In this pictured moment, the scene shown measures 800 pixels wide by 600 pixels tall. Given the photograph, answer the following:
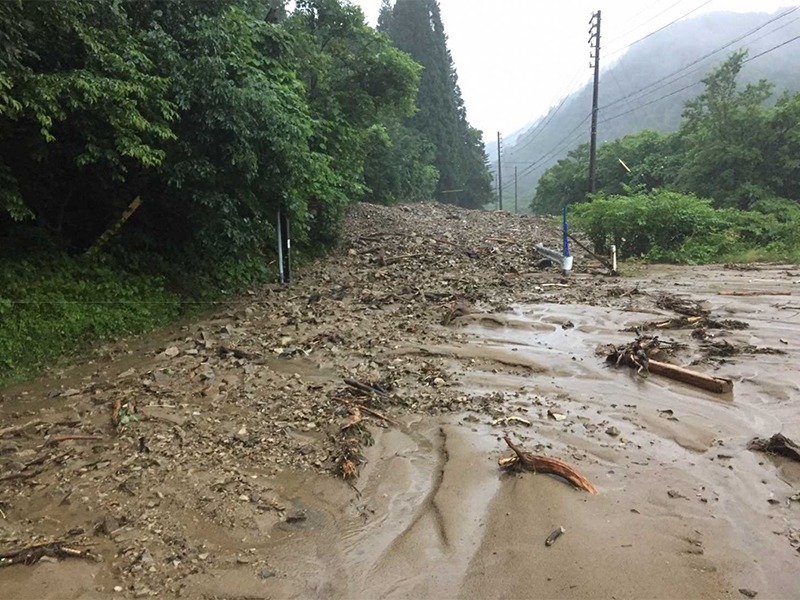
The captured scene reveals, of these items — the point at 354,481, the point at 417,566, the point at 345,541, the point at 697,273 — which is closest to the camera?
the point at 417,566

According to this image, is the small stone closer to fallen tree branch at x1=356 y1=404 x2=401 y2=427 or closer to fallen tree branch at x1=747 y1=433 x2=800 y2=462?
fallen tree branch at x1=356 y1=404 x2=401 y2=427

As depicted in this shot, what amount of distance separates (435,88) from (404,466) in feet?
140

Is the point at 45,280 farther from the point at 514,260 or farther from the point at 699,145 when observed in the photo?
the point at 699,145

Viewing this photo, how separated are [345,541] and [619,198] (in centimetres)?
1556

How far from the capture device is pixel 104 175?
8.24 m

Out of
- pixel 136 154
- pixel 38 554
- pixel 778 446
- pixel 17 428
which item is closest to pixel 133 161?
pixel 136 154

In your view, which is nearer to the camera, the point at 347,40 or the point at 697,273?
the point at 697,273

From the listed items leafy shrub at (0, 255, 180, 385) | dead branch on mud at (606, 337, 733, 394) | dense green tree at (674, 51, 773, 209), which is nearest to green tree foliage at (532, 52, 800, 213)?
dense green tree at (674, 51, 773, 209)

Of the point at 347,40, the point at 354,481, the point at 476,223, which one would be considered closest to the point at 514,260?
the point at 347,40

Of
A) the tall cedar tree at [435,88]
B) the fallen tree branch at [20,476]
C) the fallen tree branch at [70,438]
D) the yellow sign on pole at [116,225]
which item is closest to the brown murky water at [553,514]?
the fallen tree branch at [20,476]

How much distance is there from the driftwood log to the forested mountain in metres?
81.2

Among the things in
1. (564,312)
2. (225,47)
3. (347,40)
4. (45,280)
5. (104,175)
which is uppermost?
(347,40)

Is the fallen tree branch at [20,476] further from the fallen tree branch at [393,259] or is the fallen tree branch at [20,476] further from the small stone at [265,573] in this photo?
the fallen tree branch at [393,259]

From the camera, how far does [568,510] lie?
340 cm
